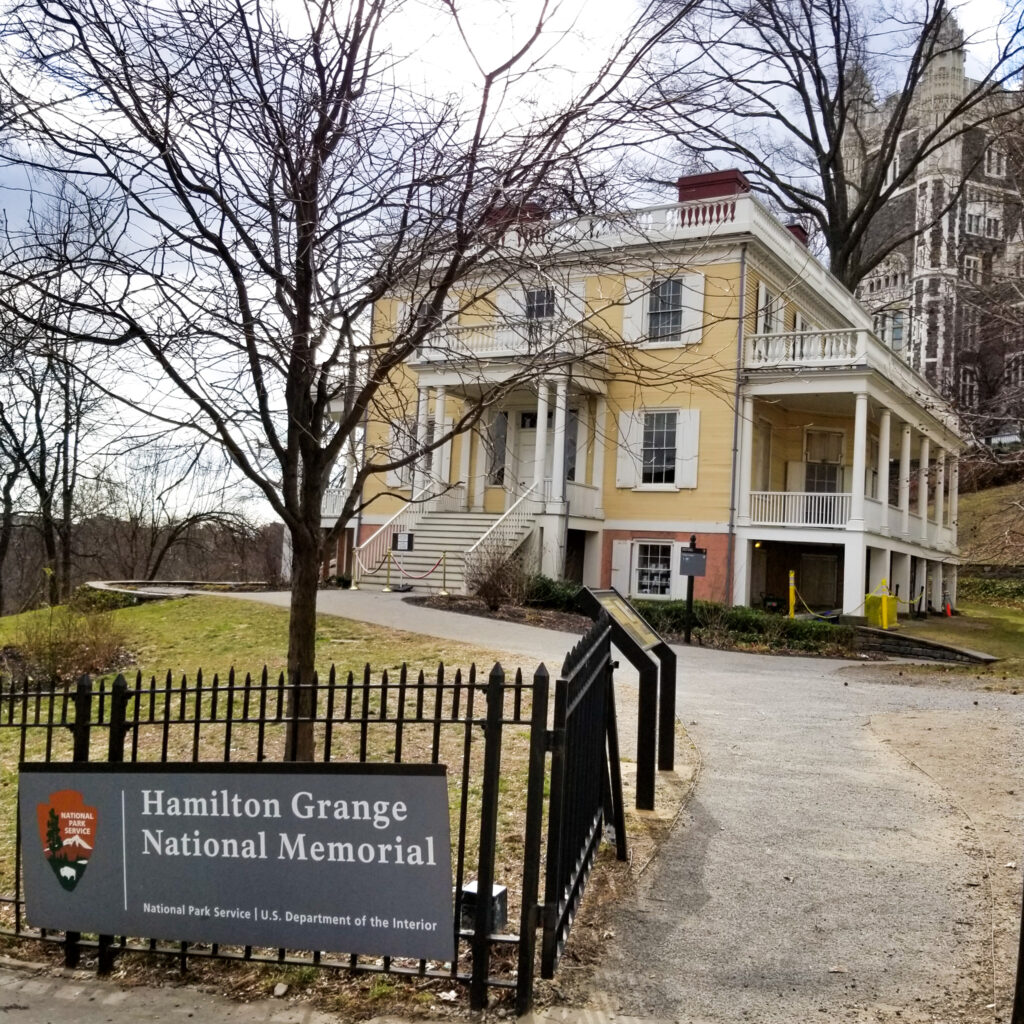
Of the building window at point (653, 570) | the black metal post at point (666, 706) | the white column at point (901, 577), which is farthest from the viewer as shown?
the white column at point (901, 577)

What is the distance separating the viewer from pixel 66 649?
13.9m

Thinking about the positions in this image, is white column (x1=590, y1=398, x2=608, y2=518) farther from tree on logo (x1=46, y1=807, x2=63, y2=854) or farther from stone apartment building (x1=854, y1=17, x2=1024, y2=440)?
tree on logo (x1=46, y1=807, x2=63, y2=854)

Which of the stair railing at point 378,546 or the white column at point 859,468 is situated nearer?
the white column at point 859,468

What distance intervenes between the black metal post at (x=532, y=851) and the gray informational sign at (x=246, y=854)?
0.29 meters

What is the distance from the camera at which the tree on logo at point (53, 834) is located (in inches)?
176

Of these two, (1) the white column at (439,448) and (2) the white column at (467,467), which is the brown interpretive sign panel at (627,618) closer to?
(1) the white column at (439,448)

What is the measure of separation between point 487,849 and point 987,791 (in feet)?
15.5

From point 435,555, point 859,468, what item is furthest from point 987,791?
point 435,555

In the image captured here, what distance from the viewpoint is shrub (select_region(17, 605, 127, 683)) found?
13.8 m

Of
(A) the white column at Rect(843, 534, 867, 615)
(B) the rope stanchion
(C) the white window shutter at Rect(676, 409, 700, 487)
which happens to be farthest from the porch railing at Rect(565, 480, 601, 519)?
(A) the white column at Rect(843, 534, 867, 615)

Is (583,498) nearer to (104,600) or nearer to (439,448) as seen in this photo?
(439,448)

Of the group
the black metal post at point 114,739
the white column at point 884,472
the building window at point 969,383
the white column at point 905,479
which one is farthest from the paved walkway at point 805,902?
the building window at point 969,383

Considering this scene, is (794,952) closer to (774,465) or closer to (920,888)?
(920,888)

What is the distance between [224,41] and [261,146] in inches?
20.7
